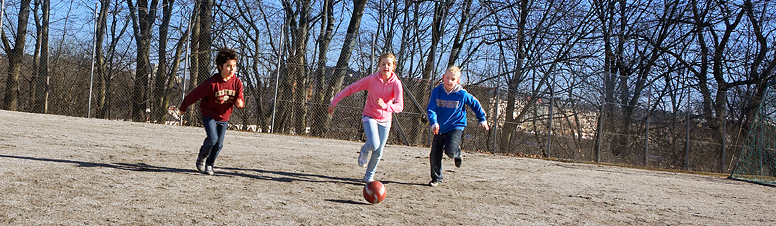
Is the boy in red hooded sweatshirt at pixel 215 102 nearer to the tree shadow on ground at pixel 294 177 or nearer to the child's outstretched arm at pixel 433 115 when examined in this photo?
the tree shadow on ground at pixel 294 177

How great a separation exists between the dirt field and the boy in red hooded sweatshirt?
243 mm

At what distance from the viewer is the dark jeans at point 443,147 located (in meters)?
5.95

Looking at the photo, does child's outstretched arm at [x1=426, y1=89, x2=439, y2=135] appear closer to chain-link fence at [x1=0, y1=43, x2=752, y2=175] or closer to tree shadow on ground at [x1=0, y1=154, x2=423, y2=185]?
tree shadow on ground at [x1=0, y1=154, x2=423, y2=185]

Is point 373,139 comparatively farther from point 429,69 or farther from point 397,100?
point 429,69

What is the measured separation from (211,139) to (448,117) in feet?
7.82

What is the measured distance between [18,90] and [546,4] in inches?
603

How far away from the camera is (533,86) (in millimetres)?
14570

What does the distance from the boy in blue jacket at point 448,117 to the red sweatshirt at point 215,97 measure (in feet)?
6.65

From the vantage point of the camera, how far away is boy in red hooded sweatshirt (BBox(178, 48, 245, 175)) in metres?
5.66

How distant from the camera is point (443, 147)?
20.0 ft

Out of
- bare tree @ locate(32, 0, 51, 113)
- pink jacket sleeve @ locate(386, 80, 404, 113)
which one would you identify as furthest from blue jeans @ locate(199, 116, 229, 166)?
bare tree @ locate(32, 0, 51, 113)

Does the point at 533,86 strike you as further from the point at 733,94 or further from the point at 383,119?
the point at 383,119

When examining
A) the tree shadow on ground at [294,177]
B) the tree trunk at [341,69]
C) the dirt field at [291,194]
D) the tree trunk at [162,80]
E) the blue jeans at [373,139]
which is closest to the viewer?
the dirt field at [291,194]

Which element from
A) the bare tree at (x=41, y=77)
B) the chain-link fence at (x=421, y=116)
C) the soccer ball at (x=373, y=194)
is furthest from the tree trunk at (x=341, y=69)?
the soccer ball at (x=373, y=194)
